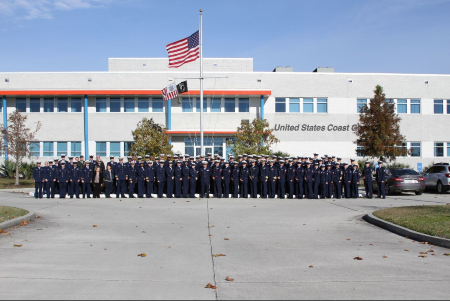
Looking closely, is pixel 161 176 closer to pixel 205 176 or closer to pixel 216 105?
pixel 205 176

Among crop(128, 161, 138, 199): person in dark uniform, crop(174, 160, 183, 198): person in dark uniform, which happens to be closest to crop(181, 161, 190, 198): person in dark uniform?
crop(174, 160, 183, 198): person in dark uniform

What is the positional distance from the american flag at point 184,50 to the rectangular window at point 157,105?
1150cm

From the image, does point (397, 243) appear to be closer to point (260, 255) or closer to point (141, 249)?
point (260, 255)

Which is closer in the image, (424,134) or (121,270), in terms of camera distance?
(121,270)

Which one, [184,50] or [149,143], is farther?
[149,143]

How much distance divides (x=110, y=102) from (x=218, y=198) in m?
20.1

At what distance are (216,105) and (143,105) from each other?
6045 mm

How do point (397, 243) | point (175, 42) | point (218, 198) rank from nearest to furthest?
point (397, 243)
point (218, 198)
point (175, 42)

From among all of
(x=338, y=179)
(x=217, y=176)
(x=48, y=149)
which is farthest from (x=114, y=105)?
(x=338, y=179)

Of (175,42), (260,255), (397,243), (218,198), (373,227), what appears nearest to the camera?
(260,255)

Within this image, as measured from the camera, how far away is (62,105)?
39188 mm

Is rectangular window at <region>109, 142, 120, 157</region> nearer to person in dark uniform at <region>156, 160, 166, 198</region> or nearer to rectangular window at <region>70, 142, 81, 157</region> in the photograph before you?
rectangular window at <region>70, 142, 81, 157</region>

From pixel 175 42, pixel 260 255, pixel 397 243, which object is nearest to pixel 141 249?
pixel 260 255

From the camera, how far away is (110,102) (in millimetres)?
39000
